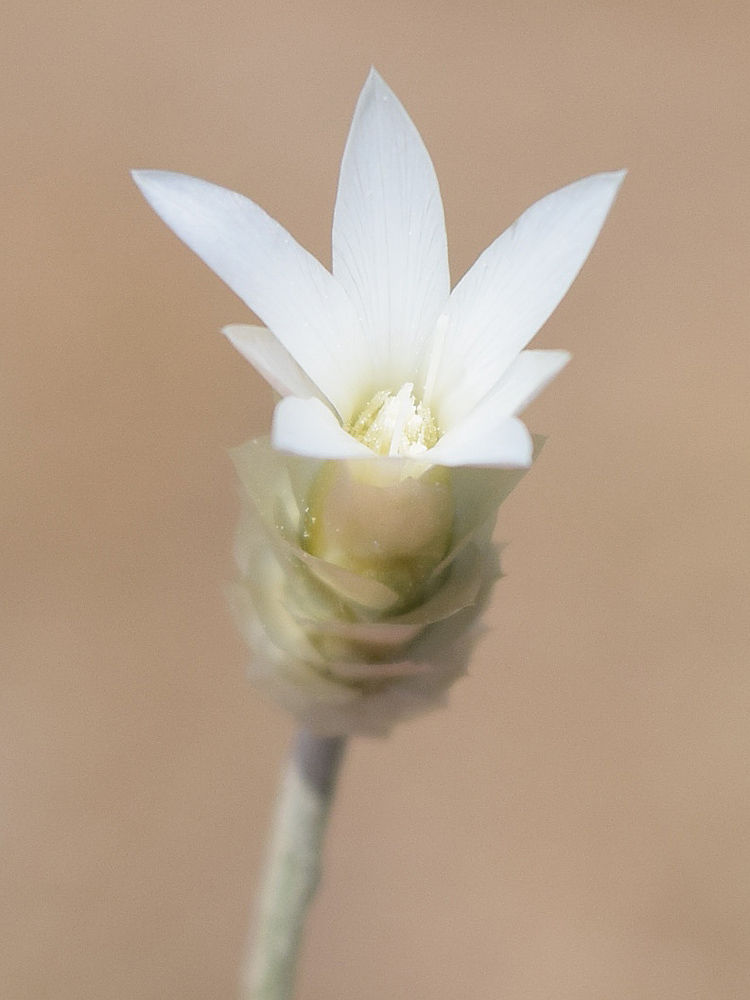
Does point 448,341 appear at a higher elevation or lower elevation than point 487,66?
lower

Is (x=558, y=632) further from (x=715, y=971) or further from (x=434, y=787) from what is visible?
(x=715, y=971)

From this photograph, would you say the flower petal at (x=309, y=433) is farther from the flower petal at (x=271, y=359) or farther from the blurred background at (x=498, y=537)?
the blurred background at (x=498, y=537)

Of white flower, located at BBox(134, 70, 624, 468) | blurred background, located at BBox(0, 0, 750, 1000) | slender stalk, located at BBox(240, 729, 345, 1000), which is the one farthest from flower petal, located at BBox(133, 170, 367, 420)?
blurred background, located at BBox(0, 0, 750, 1000)

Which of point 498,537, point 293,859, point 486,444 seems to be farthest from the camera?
point 498,537

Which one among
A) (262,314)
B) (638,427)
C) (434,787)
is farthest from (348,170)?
(638,427)

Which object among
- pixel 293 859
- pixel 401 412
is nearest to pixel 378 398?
pixel 401 412

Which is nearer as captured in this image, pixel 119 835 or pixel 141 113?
pixel 119 835

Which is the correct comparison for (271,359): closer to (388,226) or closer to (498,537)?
(388,226)
